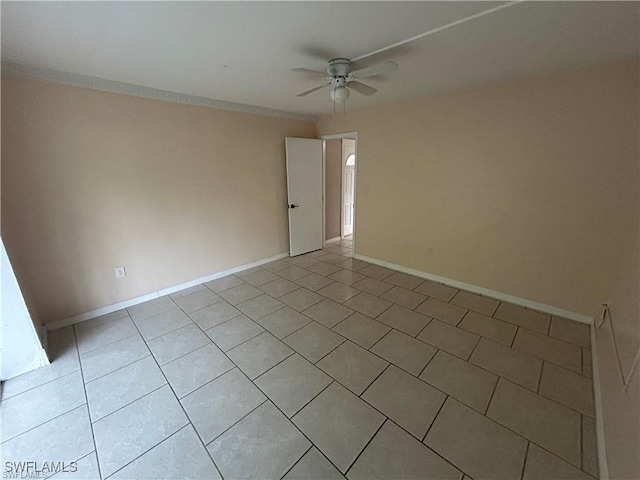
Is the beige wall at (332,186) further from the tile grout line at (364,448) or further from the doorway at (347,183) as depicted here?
the tile grout line at (364,448)

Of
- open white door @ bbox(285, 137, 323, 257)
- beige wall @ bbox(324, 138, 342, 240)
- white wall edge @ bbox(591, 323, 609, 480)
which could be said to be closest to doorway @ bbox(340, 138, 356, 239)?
beige wall @ bbox(324, 138, 342, 240)

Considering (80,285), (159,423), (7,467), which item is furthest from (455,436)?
(80,285)

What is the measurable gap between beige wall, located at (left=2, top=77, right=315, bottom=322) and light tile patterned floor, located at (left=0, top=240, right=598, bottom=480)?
0.54 m

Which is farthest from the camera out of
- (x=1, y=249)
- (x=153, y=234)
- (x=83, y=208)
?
(x=153, y=234)

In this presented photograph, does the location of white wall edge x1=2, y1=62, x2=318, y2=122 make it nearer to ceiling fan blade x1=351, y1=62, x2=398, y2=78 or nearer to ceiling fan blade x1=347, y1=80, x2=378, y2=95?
ceiling fan blade x1=347, y1=80, x2=378, y2=95

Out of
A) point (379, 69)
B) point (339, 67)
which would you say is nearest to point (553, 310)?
point (379, 69)

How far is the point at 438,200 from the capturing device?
126 inches

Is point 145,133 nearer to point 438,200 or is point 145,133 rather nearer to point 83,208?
point 83,208

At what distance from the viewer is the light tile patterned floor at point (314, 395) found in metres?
1.35

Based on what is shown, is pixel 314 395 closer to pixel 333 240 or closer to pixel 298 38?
pixel 298 38

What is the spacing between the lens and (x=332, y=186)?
5.02 metres

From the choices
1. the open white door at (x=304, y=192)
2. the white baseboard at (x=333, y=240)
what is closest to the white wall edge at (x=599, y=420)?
the open white door at (x=304, y=192)

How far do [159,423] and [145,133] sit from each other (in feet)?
8.70

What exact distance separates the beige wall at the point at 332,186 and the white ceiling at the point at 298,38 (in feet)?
8.04
